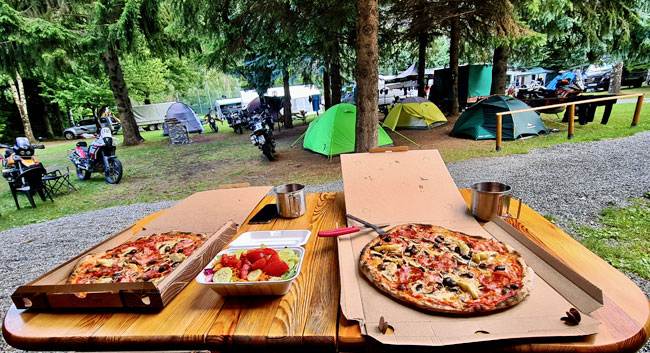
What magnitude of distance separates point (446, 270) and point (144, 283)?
106 centimetres

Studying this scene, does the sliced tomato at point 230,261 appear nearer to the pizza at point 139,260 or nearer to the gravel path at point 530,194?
the pizza at point 139,260

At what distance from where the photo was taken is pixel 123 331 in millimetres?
897

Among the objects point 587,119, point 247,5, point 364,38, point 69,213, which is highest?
point 247,5

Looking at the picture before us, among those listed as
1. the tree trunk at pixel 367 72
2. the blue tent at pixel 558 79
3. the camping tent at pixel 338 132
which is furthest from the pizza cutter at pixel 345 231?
the blue tent at pixel 558 79

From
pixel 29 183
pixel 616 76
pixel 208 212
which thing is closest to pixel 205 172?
pixel 29 183

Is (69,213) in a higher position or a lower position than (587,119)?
lower

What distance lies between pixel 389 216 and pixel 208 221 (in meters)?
0.98

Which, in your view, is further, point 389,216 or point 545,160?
point 545,160

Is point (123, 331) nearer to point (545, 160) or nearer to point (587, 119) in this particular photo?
point (545, 160)

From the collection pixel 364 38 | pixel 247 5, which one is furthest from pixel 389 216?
pixel 247 5

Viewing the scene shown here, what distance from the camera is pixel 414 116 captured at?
10.8m

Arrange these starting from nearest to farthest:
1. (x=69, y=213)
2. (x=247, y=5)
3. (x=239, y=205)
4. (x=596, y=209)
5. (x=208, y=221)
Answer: (x=208, y=221) → (x=239, y=205) → (x=596, y=209) → (x=69, y=213) → (x=247, y=5)

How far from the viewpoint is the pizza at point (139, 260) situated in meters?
1.18

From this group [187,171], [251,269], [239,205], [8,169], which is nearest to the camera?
[251,269]
